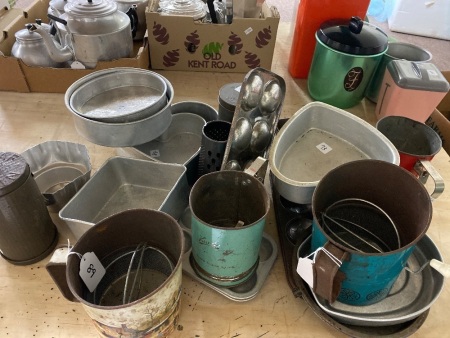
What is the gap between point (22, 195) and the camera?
1.64ft

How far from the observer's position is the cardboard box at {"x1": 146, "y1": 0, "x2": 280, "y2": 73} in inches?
37.0

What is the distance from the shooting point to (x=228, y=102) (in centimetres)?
67

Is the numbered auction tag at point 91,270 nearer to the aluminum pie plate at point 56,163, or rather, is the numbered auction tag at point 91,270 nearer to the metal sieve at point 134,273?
the metal sieve at point 134,273

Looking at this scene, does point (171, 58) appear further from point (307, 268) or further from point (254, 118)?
point (307, 268)

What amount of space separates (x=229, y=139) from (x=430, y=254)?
14.0 inches

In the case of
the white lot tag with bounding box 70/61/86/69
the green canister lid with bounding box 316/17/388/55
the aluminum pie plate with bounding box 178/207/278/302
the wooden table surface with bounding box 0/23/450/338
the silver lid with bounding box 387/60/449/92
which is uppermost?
the green canister lid with bounding box 316/17/388/55

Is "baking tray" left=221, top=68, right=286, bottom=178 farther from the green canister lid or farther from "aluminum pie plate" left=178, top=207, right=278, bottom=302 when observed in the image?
the green canister lid

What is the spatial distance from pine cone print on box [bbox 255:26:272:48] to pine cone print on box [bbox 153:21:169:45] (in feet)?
0.79

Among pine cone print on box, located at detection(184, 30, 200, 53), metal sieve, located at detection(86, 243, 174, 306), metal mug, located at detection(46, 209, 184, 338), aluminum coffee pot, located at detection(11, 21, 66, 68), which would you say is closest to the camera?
metal mug, located at detection(46, 209, 184, 338)

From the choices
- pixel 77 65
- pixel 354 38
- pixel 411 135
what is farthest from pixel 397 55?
pixel 77 65

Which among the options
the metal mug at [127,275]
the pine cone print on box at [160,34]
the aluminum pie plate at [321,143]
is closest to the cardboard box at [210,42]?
the pine cone print on box at [160,34]

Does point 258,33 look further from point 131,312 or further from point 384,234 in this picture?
point 131,312

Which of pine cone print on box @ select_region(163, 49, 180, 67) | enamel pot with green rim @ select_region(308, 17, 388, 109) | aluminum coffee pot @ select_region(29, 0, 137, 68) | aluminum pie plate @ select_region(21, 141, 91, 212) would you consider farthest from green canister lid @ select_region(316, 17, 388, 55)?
aluminum pie plate @ select_region(21, 141, 91, 212)

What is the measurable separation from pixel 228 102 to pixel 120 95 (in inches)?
8.9
